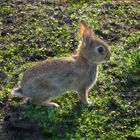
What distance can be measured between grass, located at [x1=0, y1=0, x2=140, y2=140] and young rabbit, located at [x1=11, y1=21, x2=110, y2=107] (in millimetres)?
198

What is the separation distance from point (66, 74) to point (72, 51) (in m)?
1.39

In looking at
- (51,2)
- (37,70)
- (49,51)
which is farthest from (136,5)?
(37,70)

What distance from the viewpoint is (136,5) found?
9.20 m

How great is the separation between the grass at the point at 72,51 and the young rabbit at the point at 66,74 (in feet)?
0.65

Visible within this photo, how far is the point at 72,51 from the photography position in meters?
7.98

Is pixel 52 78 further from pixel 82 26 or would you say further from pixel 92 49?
pixel 82 26

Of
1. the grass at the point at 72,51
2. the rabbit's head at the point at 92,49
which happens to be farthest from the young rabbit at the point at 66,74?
the grass at the point at 72,51

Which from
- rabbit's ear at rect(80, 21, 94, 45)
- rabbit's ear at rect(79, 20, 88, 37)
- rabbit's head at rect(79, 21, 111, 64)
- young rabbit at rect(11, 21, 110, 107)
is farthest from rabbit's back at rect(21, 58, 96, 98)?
rabbit's ear at rect(79, 20, 88, 37)

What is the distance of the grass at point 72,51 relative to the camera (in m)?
6.46

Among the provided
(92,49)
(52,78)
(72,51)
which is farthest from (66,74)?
(72,51)

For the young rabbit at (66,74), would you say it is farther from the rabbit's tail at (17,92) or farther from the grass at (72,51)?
the grass at (72,51)

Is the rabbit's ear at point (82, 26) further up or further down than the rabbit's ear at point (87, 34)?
further up

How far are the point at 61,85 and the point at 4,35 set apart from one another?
2.15 meters

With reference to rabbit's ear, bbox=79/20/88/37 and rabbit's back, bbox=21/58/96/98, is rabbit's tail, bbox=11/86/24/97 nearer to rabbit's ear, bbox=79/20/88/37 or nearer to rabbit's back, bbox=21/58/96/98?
rabbit's back, bbox=21/58/96/98
